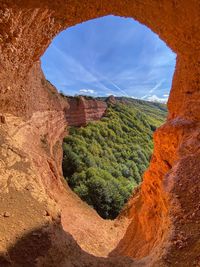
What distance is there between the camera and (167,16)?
6590 millimetres

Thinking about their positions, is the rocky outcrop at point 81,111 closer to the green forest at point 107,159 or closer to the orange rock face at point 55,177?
the green forest at point 107,159

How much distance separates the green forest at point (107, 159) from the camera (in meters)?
17.0

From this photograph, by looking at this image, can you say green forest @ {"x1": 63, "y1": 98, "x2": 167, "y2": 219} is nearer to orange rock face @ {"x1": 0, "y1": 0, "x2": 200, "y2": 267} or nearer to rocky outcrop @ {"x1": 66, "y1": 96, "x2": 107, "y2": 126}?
A: rocky outcrop @ {"x1": 66, "y1": 96, "x2": 107, "y2": 126}

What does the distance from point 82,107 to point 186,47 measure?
19810 mm

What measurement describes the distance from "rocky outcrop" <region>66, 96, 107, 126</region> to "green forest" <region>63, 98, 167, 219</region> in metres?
0.80

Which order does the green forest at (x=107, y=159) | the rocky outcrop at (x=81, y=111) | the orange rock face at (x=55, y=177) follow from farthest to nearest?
the rocky outcrop at (x=81, y=111)
the green forest at (x=107, y=159)
the orange rock face at (x=55, y=177)

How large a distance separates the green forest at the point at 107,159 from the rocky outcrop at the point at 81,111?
0.80 m

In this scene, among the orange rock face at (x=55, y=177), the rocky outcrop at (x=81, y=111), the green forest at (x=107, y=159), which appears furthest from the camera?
the rocky outcrop at (x=81, y=111)

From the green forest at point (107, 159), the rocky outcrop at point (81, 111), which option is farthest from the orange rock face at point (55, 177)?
the rocky outcrop at point (81, 111)

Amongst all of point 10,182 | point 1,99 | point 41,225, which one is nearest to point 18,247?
point 41,225

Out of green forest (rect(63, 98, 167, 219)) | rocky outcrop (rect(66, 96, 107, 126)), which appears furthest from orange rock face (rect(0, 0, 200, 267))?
rocky outcrop (rect(66, 96, 107, 126))

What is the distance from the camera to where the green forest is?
1703cm

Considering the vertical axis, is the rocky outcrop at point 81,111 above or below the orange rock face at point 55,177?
above

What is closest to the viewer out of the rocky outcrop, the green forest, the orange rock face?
the orange rock face
